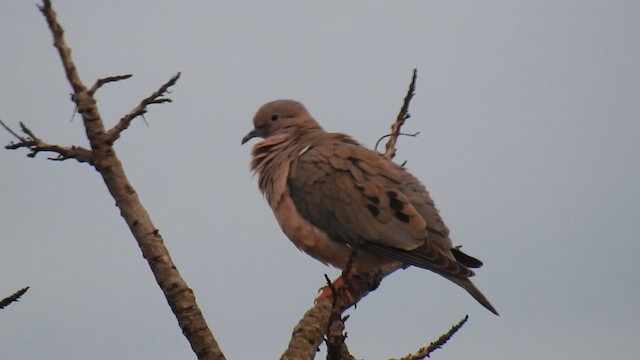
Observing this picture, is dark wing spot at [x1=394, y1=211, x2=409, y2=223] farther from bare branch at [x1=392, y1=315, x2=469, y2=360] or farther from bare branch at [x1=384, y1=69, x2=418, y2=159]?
bare branch at [x1=392, y1=315, x2=469, y2=360]

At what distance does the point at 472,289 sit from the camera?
6.34m

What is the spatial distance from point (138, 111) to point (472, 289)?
2.78 meters

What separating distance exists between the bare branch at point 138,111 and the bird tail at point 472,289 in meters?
2.56

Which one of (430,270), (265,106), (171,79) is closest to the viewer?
(171,79)

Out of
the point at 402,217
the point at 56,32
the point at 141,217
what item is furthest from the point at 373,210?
the point at 56,32

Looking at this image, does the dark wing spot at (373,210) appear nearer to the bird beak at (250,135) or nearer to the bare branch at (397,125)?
the bare branch at (397,125)

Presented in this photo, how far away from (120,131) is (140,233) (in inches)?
19.3

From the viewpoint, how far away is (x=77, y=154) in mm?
4508

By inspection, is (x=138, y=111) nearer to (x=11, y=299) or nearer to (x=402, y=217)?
(x=11, y=299)

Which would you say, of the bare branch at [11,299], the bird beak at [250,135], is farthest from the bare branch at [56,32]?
the bird beak at [250,135]

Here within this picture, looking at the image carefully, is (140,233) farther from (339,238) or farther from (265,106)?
(265,106)

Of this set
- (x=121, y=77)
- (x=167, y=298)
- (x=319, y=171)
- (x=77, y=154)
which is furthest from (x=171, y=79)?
(x=319, y=171)

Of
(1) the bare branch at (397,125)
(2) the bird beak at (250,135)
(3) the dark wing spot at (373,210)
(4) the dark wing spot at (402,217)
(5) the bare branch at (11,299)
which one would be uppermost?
(2) the bird beak at (250,135)

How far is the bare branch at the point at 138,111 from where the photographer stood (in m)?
4.45
